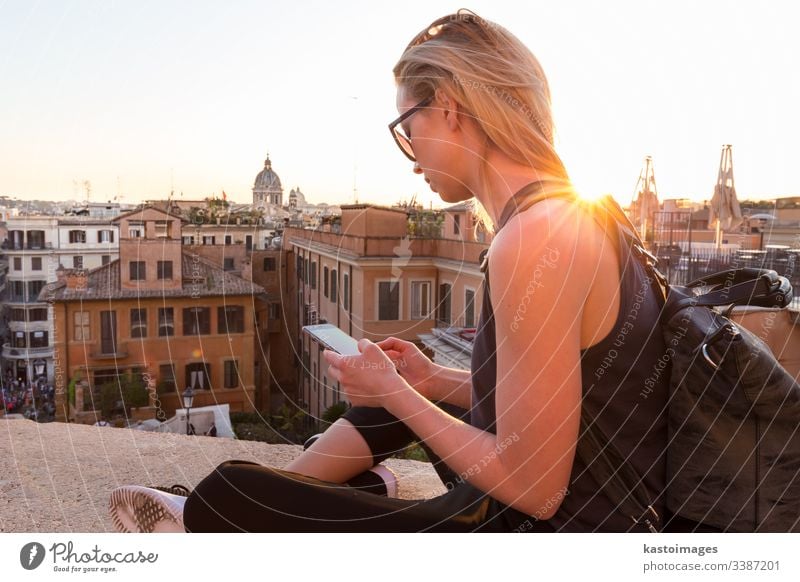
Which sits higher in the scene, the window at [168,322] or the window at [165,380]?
the window at [168,322]

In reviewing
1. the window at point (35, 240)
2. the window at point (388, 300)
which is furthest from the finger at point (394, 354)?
the window at point (35, 240)

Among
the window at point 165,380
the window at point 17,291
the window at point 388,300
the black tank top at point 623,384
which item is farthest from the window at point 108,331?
the black tank top at point 623,384

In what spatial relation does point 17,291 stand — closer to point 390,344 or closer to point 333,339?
point 333,339

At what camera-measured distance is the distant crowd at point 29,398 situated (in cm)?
482

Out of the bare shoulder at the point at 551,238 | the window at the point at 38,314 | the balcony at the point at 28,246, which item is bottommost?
the window at the point at 38,314

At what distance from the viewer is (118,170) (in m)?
1.22

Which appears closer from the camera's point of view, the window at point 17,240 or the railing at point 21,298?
the window at point 17,240

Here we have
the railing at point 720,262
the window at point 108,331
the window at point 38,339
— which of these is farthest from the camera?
the window at point 38,339

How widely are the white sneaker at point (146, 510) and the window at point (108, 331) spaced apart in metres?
5.45

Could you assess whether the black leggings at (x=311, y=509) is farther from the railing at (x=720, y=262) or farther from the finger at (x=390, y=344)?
the railing at (x=720, y=262)

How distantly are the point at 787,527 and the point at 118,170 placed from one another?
1115 millimetres

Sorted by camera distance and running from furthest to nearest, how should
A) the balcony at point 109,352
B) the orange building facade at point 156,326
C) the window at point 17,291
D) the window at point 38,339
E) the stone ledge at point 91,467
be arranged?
the window at point 38,339
the balcony at point 109,352
the window at point 17,291
the orange building facade at point 156,326
the stone ledge at point 91,467
